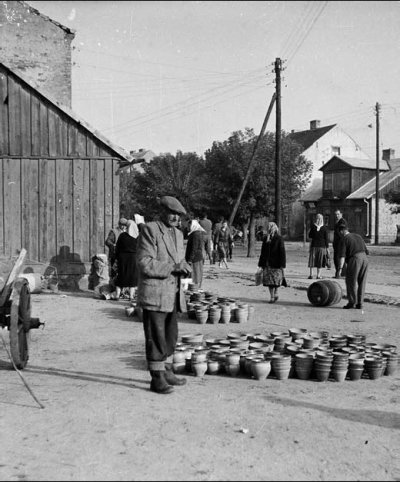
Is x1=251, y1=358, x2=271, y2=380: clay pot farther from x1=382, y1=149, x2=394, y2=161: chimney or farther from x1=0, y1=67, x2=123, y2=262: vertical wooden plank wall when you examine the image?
x1=382, y1=149, x2=394, y2=161: chimney

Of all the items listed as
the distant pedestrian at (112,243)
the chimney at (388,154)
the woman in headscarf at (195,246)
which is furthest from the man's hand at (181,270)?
the chimney at (388,154)

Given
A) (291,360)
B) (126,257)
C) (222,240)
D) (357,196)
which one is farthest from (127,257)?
(357,196)

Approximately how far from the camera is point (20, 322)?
7102 mm

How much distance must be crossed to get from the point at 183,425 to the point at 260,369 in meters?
1.94

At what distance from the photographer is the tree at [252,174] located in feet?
121

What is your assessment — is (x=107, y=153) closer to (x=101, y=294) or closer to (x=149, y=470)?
(x=101, y=294)

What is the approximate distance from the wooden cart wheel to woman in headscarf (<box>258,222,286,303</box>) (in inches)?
266

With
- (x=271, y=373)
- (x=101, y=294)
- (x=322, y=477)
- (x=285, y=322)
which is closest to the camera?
(x=322, y=477)

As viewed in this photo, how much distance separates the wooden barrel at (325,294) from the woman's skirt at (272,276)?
0.77m

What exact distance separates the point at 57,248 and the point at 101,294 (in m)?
2.03

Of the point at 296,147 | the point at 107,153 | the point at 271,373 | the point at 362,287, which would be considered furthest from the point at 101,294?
the point at 296,147

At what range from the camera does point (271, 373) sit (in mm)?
7168

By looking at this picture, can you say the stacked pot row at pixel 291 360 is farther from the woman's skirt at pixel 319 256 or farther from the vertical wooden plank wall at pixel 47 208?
the woman's skirt at pixel 319 256

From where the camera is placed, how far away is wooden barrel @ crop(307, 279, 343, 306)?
42.6 feet
